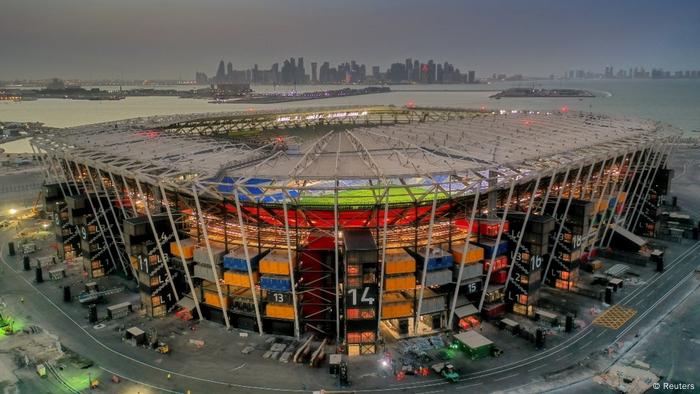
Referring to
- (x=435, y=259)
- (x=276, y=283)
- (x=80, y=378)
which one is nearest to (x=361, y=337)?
(x=276, y=283)

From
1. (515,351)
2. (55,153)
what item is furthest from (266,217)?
(55,153)

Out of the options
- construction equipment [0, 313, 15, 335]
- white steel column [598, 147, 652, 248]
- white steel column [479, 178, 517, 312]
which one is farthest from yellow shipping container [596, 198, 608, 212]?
construction equipment [0, 313, 15, 335]

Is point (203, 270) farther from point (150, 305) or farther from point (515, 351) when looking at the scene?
point (515, 351)

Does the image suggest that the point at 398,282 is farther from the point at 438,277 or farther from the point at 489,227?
the point at 489,227

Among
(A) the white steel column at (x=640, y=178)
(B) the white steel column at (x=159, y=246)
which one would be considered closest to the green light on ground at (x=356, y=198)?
(B) the white steel column at (x=159, y=246)

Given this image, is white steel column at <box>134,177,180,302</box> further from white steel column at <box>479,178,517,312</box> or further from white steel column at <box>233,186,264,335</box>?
white steel column at <box>479,178,517,312</box>

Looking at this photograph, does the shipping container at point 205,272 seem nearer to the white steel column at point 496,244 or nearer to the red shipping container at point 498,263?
the white steel column at point 496,244
